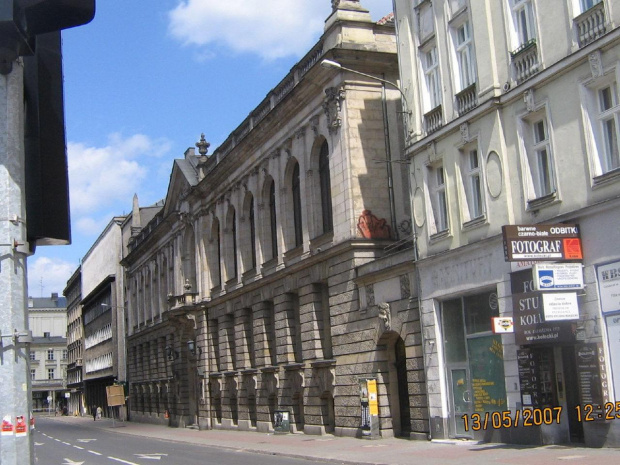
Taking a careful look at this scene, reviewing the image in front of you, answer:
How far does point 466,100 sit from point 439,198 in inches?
124

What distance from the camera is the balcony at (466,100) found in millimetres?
21719

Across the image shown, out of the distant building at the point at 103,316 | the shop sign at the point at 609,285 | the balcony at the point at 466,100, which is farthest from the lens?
the distant building at the point at 103,316

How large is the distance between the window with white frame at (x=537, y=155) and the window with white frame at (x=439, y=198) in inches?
158

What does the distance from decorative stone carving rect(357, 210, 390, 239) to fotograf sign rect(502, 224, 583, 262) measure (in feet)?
38.2

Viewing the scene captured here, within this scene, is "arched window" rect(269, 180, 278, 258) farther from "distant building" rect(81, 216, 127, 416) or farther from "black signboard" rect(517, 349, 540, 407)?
"distant building" rect(81, 216, 127, 416)

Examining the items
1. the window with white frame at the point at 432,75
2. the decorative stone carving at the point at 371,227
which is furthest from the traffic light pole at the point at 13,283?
the decorative stone carving at the point at 371,227

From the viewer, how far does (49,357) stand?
13975 centimetres

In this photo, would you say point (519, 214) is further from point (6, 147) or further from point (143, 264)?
point (143, 264)

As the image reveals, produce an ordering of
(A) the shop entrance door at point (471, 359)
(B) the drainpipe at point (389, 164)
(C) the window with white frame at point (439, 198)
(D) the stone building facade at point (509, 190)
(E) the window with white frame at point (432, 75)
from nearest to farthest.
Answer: (D) the stone building facade at point (509, 190), (A) the shop entrance door at point (471, 359), (C) the window with white frame at point (439, 198), (E) the window with white frame at point (432, 75), (B) the drainpipe at point (389, 164)

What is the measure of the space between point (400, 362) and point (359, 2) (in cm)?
1395

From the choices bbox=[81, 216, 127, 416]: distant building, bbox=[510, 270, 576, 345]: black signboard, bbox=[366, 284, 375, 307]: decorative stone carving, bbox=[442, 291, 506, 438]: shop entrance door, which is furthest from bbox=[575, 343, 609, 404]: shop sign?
bbox=[81, 216, 127, 416]: distant building

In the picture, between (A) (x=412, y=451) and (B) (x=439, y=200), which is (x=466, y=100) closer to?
(B) (x=439, y=200)

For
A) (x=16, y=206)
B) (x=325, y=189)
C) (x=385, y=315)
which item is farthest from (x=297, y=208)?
(x=16, y=206)

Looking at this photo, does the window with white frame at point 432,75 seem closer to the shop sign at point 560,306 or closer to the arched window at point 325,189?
the shop sign at point 560,306
